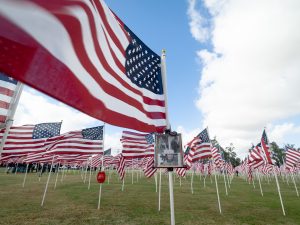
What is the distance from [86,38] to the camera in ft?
11.1

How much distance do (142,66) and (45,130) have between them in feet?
45.9

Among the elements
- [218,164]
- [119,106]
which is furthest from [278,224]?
[119,106]

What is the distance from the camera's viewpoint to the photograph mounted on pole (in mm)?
4691

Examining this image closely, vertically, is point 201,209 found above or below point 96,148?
below

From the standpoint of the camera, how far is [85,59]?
11.0ft

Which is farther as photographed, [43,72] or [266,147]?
[266,147]

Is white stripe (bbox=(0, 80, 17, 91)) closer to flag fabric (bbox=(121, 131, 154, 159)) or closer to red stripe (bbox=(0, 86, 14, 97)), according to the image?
red stripe (bbox=(0, 86, 14, 97))

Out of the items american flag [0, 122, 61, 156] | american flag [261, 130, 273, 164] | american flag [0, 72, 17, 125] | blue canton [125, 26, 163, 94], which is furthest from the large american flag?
american flag [0, 122, 61, 156]

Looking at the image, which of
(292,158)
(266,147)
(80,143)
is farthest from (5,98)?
(292,158)

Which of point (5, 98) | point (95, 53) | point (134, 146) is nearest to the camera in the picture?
point (95, 53)

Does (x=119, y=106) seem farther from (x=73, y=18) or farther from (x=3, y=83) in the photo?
(x=3, y=83)

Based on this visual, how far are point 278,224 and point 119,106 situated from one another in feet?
37.7

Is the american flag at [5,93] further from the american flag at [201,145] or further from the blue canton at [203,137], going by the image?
the blue canton at [203,137]

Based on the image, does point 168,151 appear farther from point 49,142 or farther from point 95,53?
point 49,142
